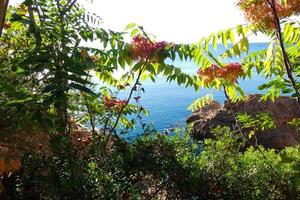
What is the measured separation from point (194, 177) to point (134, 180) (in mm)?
962

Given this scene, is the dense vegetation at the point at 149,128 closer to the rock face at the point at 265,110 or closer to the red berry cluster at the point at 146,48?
the red berry cluster at the point at 146,48

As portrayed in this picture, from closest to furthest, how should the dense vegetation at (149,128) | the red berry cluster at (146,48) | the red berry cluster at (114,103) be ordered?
the dense vegetation at (149,128)
the red berry cluster at (146,48)
the red berry cluster at (114,103)

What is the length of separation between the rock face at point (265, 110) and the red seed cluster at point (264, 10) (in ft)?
43.1

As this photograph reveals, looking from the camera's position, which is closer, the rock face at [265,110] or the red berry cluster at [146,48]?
the red berry cluster at [146,48]

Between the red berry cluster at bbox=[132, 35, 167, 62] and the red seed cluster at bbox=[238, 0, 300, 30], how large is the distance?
1677mm

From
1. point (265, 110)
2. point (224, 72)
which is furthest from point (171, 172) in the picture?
point (265, 110)

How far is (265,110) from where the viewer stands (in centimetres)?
2081

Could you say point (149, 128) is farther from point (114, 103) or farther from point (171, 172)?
point (171, 172)

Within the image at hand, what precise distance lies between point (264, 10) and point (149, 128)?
3577mm

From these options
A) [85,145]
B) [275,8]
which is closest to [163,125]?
[85,145]

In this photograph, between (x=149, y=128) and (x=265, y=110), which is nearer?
(x=149, y=128)

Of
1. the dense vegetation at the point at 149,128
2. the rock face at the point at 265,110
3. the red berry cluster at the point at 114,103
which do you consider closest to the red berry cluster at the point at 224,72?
the dense vegetation at the point at 149,128

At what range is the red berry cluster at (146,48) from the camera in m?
6.07

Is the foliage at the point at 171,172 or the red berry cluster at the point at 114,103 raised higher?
the red berry cluster at the point at 114,103
